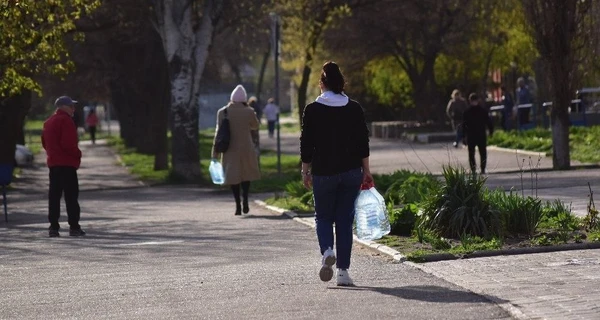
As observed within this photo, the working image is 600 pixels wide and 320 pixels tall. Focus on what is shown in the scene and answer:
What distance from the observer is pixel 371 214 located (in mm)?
11586

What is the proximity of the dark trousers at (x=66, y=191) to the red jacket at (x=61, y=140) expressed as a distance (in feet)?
0.33

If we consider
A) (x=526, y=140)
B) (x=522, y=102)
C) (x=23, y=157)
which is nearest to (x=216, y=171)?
(x=526, y=140)

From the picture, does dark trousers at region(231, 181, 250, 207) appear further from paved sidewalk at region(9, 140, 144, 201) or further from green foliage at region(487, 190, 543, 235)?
paved sidewalk at region(9, 140, 144, 201)

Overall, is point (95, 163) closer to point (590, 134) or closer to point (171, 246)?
point (590, 134)

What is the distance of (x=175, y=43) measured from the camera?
28062 mm

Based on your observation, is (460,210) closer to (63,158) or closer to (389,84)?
(63,158)

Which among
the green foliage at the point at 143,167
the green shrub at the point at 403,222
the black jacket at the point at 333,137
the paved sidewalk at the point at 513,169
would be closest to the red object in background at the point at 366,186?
the black jacket at the point at 333,137

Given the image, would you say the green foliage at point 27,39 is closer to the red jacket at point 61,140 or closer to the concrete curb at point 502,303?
the red jacket at point 61,140

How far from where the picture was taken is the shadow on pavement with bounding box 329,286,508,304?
9469 mm

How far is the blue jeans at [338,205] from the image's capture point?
10.7 m

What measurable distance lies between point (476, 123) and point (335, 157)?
47.9 feet

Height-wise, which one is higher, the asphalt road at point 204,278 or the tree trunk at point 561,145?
the tree trunk at point 561,145

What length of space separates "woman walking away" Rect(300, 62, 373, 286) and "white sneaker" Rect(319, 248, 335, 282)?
0.06m

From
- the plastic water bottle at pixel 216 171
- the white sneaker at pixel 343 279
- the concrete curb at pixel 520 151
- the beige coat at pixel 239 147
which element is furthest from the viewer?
the concrete curb at pixel 520 151
